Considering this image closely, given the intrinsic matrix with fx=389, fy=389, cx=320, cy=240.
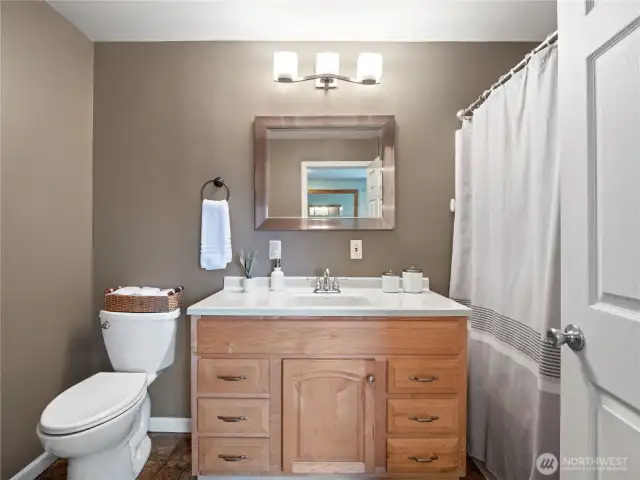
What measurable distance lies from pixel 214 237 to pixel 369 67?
1248 mm

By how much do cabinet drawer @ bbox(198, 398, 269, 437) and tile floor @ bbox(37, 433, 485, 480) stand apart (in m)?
0.39

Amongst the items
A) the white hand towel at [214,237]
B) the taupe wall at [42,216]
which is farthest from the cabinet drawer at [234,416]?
the taupe wall at [42,216]

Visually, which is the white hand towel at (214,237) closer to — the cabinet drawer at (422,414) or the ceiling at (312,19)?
the ceiling at (312,19)

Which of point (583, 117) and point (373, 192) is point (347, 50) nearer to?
point (373, 192)

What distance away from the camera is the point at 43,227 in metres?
1.87

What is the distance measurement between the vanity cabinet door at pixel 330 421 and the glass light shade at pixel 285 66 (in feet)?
4.82

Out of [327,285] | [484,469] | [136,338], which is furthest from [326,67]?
[484,469]

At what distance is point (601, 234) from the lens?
2.78 ft

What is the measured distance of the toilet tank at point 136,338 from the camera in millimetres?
1901

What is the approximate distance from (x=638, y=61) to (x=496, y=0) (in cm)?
142

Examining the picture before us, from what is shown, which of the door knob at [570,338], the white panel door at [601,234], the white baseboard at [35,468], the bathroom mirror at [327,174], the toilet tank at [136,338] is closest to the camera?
the white panel door at [601,234]

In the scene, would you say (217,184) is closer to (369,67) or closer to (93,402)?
(369,67)

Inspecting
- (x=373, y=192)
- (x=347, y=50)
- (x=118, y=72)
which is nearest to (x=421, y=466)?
(x=373, y=192)
